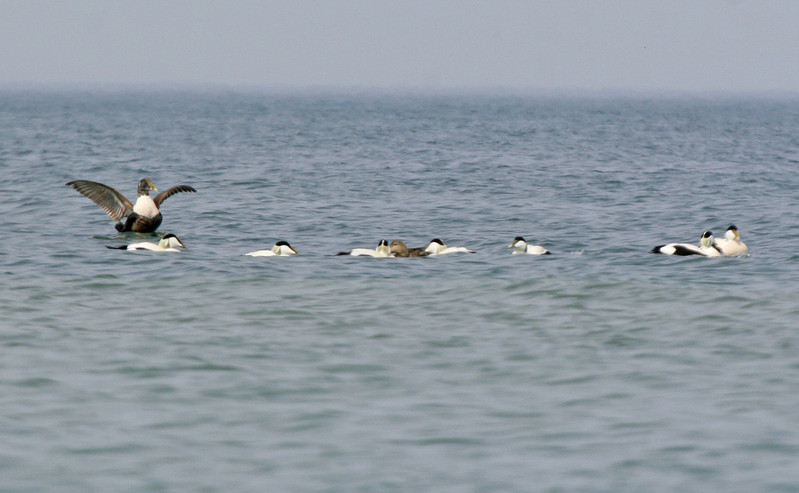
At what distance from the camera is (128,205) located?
25.9 m

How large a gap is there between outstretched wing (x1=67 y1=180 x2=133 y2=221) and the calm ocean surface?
57 cm

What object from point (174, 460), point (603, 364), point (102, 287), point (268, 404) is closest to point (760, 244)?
point (603, 364)

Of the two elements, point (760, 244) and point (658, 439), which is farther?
point (760, 244)

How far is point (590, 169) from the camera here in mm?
46438

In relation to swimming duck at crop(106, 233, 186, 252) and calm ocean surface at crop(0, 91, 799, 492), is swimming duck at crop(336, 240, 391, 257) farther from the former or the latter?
swimming duck at crop(106, 233, 186, 252)

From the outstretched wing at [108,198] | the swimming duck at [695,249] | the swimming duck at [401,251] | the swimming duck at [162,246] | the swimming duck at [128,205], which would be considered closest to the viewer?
the swimming duck at [695,249]

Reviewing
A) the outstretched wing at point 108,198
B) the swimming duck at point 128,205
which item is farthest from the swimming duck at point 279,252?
the outstretched wing at point 108,198

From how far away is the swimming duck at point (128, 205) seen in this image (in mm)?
25078

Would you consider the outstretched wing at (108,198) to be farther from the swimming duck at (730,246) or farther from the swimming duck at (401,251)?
the swimming duck at (730,246)

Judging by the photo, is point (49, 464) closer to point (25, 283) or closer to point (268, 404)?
point (268, 404)

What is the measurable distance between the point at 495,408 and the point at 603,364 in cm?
223

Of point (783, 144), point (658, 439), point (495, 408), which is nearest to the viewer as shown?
point (658, 439)

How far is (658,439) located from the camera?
9727 mm

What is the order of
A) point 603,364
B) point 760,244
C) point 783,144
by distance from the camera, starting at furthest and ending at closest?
point 783,144
point 760,244
point 603,364
